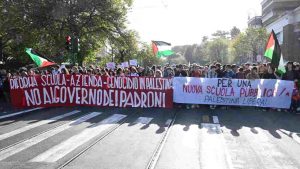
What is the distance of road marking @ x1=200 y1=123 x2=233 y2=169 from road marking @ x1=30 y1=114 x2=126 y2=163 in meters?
2.74

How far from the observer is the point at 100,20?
38.5 metres

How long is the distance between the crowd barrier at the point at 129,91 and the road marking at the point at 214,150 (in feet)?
15.8

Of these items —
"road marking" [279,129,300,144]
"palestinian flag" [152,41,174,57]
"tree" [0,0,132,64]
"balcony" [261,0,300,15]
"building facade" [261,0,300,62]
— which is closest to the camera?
"road marking" [279,129,300,144]

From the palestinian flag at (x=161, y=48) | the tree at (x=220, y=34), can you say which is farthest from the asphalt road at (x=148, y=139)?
the tree at (x=220, y=34)

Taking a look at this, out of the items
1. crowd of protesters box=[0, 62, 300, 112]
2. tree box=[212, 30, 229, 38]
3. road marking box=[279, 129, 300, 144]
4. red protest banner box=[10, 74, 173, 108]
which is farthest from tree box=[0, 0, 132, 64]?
tree box=[212, 30, 229, 38]

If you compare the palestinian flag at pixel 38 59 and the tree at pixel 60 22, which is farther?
the tree at pixel 60 22

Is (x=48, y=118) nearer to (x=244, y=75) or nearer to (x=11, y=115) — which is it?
(x=11, y=115)

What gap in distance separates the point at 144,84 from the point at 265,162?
9.65 m

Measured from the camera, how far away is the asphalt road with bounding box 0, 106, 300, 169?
8766mm

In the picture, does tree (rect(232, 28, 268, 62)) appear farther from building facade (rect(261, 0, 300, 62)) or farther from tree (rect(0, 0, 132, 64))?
tree (rect(0, 0, 132, 64))

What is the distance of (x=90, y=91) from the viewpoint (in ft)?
59.8

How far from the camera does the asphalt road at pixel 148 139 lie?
8766mm

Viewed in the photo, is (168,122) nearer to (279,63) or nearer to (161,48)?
(279,63)

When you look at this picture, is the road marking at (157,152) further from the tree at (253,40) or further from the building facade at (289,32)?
the tree at (253,40)
